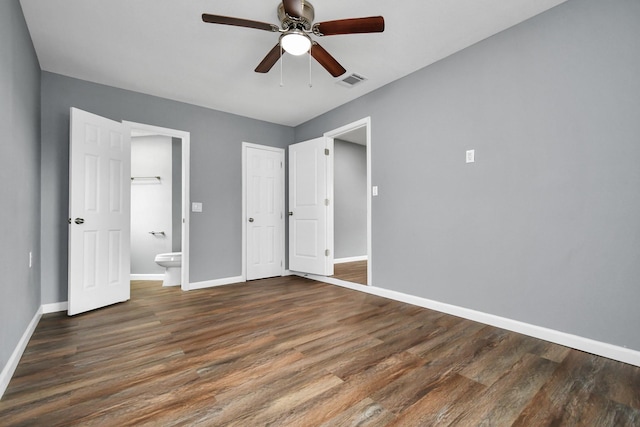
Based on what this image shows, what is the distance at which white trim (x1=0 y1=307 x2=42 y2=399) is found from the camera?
1.55 meters

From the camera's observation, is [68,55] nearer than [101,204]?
Yes

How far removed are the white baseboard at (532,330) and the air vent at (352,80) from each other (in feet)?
8.14

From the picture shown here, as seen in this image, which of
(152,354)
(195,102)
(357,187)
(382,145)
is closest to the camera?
(152,354)

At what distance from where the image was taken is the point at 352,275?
444 centimetres

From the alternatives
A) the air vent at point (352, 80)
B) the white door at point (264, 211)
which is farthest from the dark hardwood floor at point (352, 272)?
the air vent at point (352, 80)

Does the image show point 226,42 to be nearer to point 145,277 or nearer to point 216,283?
point 216,283

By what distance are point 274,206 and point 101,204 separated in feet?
7.50

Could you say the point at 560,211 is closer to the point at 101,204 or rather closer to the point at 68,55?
the point at 101,204

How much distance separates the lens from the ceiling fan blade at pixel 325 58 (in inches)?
85.7

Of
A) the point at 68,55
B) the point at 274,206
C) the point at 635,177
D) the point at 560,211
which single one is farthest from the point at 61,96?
the point at 635,177

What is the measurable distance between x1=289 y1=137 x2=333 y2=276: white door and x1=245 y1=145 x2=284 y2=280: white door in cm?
20

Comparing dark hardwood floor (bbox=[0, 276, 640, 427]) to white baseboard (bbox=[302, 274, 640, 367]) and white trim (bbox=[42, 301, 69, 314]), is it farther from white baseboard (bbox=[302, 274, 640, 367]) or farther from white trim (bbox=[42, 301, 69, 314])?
white trim (bbox=[42, 301, 69, 314])

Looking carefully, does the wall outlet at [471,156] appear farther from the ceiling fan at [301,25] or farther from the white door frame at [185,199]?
the white door frame at [185,199]

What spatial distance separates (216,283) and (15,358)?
2.30m
